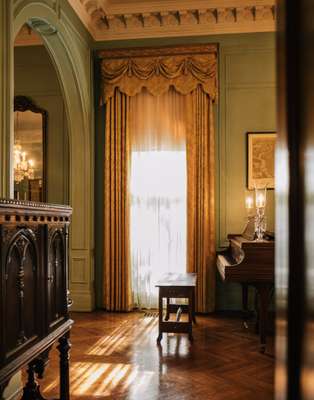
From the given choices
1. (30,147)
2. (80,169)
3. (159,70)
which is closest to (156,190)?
(80,169)

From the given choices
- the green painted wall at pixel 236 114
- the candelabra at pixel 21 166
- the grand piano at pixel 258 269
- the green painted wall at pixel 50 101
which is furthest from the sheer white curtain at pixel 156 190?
the grand piano at pixel 258 269

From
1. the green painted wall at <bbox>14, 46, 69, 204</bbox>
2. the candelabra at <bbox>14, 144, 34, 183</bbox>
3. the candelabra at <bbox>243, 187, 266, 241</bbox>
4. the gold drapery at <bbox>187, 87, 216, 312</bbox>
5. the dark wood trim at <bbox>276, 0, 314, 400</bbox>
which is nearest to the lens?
the dark wood trim at <bbox>276, 0, 314, 400</bbox>

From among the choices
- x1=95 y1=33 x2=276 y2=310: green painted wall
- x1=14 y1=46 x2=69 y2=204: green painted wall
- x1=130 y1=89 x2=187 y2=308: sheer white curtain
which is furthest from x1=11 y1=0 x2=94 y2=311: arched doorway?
x1=95 y1=33 x2=276 y2=310: green painted wall

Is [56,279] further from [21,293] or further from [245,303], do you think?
[245,303]

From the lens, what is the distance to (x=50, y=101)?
592 cm

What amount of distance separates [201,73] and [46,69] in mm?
2202

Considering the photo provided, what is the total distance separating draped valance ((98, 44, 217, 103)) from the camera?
214 inches

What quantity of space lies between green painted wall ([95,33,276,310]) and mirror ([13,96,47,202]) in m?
2.42

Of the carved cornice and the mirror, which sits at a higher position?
the mirror

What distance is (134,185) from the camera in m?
5.64

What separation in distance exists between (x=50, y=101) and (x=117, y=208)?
1824 millimetres

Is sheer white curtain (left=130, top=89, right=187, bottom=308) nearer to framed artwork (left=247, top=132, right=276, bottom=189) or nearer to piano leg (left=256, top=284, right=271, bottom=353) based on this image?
framed artwork (left=247, top=132, right=276, bottom=189)


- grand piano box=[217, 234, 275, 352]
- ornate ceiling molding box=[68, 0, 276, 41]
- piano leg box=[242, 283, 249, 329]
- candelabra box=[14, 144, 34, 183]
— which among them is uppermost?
ornate ceiling molding box=[68, 0, 276, 41]

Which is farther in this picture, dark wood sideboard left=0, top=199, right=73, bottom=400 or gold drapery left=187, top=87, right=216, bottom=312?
gold drapery left=187, top=87, right=216, bottom=312
